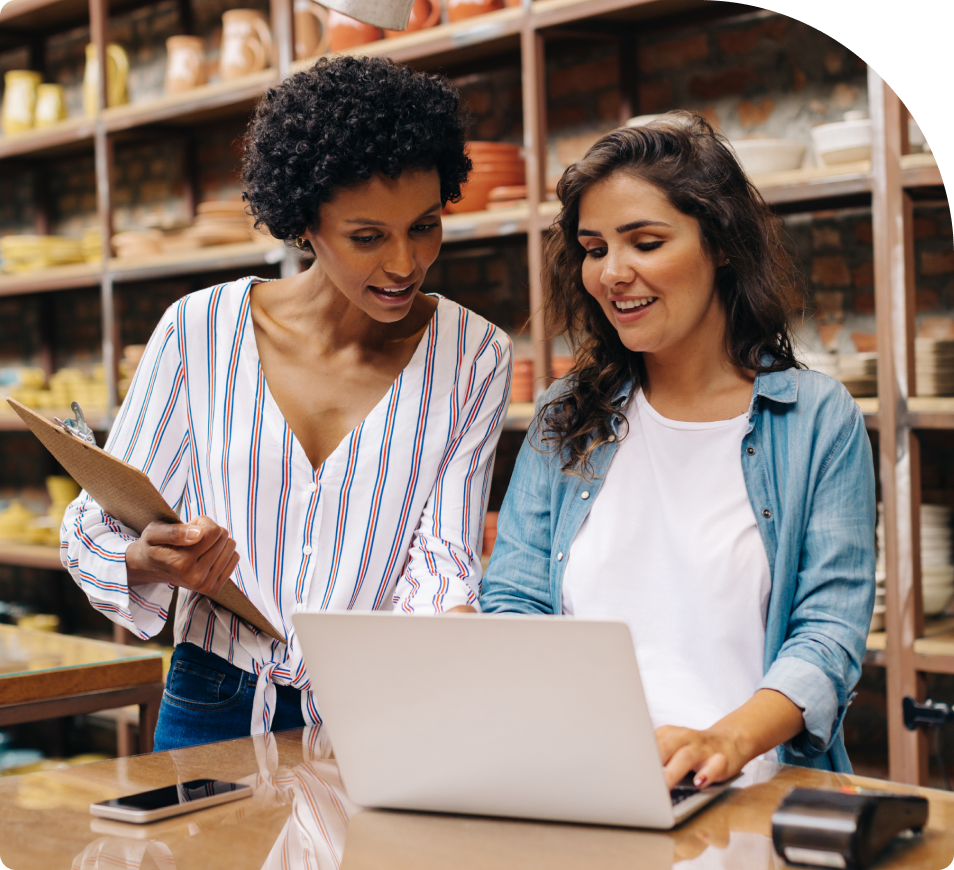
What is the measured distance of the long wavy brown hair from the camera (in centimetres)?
142

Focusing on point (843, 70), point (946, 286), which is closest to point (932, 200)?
point (946, 286)

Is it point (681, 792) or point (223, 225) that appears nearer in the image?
point (681, 792)

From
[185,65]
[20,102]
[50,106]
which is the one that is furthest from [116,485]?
[20,102]

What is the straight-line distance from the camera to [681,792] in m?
0.93

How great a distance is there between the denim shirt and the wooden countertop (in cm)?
17

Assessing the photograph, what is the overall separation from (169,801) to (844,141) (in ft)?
6.05

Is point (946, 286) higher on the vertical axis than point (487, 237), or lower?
lower

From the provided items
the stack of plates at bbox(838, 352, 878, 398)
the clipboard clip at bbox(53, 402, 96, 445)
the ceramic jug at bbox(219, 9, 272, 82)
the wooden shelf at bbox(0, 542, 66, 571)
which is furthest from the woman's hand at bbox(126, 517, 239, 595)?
the wooden shelf at bbox(0, 542, 66, 571)

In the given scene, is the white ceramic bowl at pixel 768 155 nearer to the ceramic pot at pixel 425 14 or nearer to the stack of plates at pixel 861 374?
the stack of plates at pixel 861 374

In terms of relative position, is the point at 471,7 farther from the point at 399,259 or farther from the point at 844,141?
the point at 399,259

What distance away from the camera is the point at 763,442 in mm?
1349

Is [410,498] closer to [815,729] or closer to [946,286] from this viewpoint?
[815,729]

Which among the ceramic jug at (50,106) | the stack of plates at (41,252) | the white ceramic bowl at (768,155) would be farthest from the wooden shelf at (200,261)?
the white ceramic bowl at (768,155)

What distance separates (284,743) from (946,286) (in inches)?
76.9
